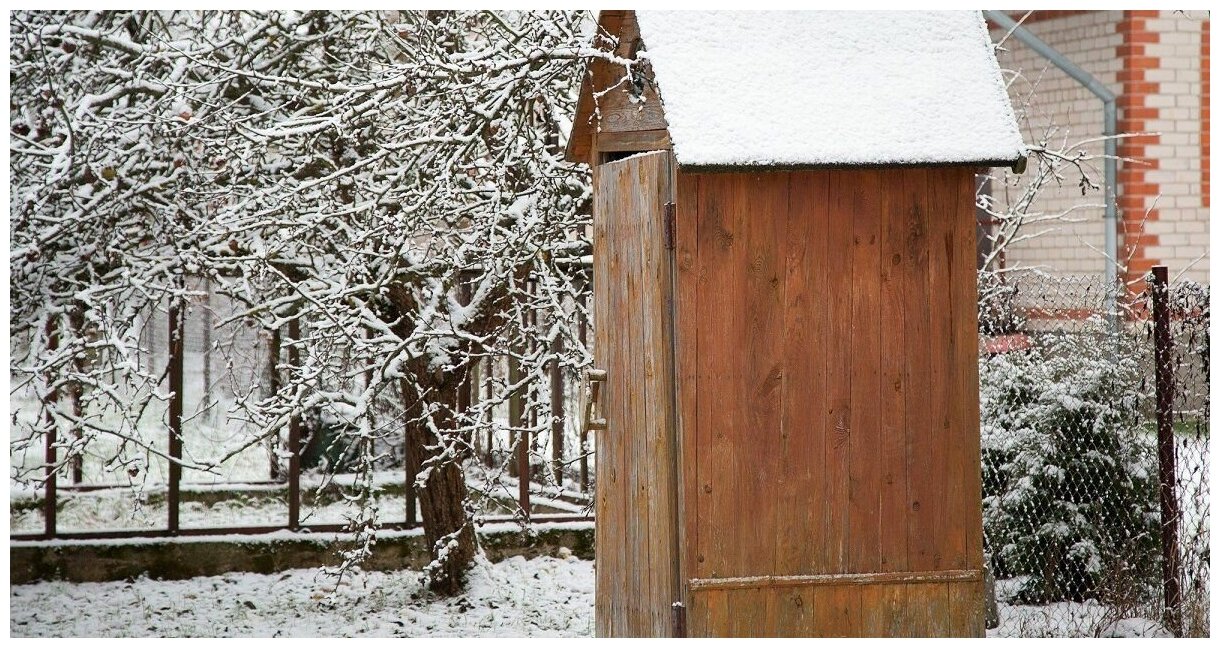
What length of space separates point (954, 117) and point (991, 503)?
2.77 m

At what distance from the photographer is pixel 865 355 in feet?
12.3

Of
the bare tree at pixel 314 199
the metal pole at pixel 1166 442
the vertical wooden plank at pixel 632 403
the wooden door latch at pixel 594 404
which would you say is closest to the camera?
the vertical wooden plank at pixel 632 403

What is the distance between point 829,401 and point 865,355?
19cm

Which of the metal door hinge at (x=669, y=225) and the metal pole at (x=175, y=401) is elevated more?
the metal door hinge at (x=669, y=225)

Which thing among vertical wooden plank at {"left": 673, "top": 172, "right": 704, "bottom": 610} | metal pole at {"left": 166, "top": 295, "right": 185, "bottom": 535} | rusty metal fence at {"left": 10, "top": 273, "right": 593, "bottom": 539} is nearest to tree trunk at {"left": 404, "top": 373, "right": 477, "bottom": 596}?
rusty metal fence at {"left": 10, "top": 273, "right": 593, "bottom": 539}

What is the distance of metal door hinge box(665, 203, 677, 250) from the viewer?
147 inches

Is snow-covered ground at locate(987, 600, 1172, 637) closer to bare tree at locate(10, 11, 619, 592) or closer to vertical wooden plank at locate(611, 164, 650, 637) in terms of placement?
vertical wooden plank at locate(611, 164, 650, 637)

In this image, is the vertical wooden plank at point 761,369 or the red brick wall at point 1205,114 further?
the red brick wall at point 1205,114

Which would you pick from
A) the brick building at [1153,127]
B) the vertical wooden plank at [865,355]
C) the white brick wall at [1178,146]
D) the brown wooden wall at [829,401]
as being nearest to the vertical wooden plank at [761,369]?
the brown wooden wall at [829,401]

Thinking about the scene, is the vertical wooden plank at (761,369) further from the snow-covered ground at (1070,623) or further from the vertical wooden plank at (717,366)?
the snow-covered ground at (1070,623)

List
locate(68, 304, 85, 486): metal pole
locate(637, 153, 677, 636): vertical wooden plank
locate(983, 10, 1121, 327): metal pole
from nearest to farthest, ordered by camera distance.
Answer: locate(637, 153, 677, 636): vertical wooden plank < locate(68, 304, 85, 486): metal pole < locate(983, 10, 1121, 327): metal pole

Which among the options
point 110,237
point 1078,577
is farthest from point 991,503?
point 110,237

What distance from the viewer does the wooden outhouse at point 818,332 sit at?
3.66 metres

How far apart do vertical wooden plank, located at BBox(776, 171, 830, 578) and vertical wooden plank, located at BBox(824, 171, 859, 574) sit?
2cm
